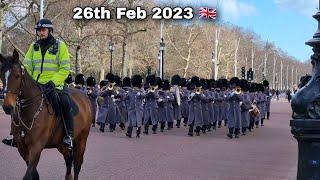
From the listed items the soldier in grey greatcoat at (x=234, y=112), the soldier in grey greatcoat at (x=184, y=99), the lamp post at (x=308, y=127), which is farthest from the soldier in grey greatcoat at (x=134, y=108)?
the lamp post at (x=308, y=127)

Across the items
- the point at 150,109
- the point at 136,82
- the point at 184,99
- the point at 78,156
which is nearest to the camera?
the point at 78,156

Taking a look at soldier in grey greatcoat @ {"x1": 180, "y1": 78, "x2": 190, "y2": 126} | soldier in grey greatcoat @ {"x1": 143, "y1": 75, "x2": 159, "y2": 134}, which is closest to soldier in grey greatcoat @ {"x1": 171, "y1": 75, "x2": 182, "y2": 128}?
soldier in grey greatcoat @ {"x1": 180, "y1": 78, "x2": 190, "y2": 126}

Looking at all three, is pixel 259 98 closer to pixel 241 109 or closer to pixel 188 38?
pixel 241 109

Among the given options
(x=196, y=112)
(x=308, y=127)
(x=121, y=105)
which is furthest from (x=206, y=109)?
(x=308, y=127)

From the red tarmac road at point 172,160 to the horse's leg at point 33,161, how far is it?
1.85 metres

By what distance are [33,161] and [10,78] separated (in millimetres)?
938

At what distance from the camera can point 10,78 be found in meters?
6.52

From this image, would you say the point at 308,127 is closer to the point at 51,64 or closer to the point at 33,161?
the point at 33,161

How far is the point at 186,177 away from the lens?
9203 mm

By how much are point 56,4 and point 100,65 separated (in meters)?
17.0

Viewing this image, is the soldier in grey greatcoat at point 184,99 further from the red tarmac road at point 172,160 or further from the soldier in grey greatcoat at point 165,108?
the red tarmac road at point 172,160

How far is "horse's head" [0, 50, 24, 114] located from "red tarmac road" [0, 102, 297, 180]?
2.36 m

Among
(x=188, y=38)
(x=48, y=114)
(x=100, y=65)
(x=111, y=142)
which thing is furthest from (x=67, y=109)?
(x=188, y=38)

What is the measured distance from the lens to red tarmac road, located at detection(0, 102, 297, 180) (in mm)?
9414
